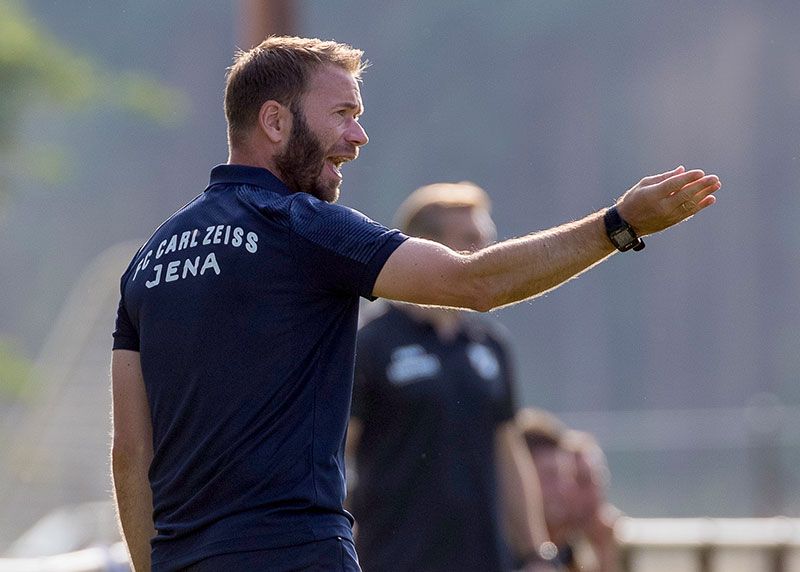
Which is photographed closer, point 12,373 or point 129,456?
point 129,456

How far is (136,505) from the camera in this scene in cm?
413

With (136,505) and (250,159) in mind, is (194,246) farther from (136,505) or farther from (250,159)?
(136,505)

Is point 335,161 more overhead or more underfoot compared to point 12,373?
more underfoot

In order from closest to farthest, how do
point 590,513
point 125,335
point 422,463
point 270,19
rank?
point 125,335 < point 422,463 < point 590,513 < point 270,19

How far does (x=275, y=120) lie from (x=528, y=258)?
778 millimetres

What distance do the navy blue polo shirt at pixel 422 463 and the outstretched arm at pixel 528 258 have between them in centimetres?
215

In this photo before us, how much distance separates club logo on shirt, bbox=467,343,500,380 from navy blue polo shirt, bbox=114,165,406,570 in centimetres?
222

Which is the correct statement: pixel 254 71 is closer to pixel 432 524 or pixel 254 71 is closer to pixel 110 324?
pixel 432 524

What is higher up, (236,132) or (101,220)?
(101,220)

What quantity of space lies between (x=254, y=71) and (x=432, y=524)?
231 cm

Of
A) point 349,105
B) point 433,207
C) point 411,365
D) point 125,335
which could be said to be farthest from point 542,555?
point 349,105

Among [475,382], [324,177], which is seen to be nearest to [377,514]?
[475,382]

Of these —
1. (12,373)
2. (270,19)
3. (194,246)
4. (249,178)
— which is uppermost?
(270,19)

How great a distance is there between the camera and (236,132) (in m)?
4.16
